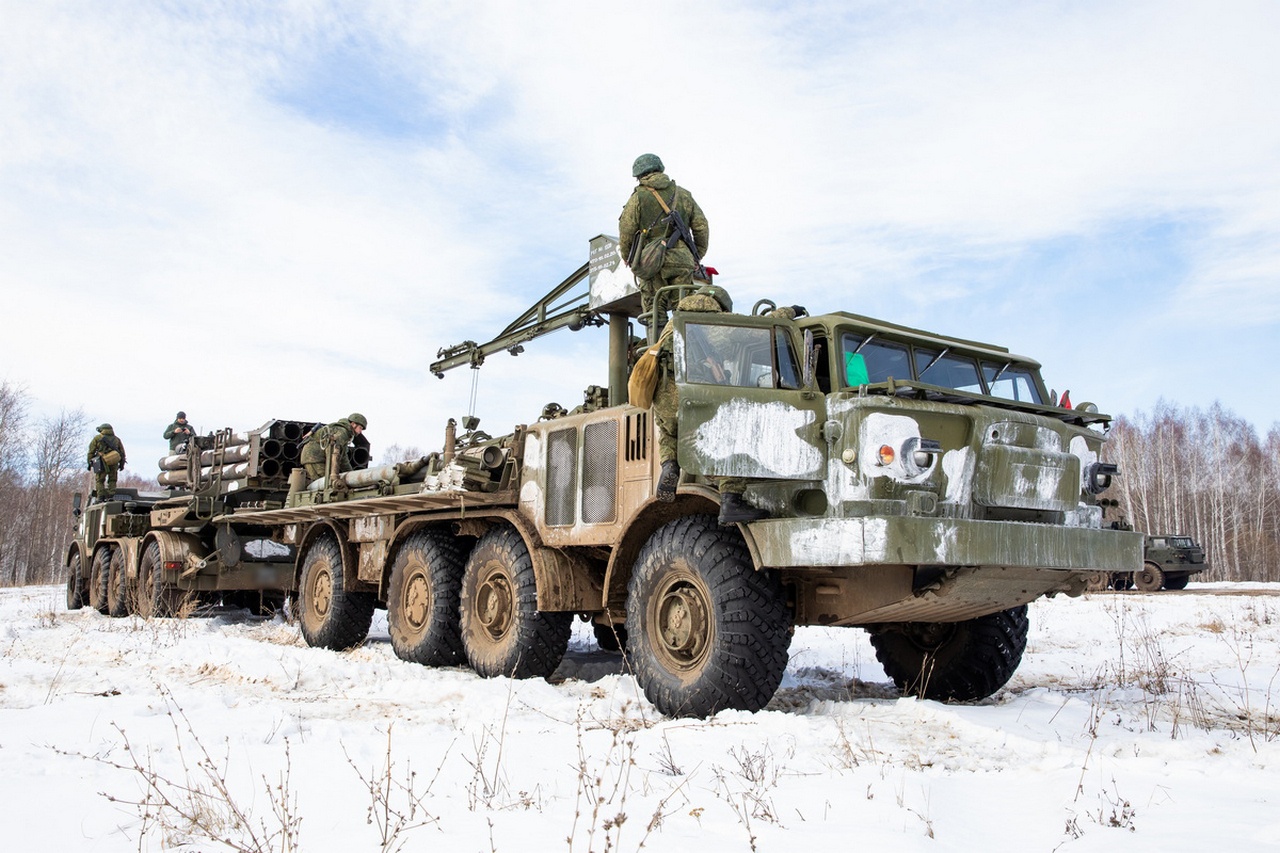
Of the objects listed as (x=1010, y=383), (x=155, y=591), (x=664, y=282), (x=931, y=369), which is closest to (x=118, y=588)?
(x=155, y=591)

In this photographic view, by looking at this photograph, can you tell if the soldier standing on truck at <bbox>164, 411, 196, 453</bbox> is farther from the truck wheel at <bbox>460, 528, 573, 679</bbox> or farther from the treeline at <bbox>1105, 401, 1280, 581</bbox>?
the treeline at <bbox>1105, 401, 1280, 581</bbox>

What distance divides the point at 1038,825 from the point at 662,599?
9.94 feet

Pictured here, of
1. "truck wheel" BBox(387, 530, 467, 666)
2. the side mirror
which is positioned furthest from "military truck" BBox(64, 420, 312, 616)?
the side mirror

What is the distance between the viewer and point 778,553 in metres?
5.51

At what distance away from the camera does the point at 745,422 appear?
568cm

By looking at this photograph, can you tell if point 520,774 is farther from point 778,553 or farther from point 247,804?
point 778,553

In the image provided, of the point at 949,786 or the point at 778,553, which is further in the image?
the point at 778,553

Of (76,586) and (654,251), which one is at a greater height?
(654,251)

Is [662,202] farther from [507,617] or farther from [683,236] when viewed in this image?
[507,617]

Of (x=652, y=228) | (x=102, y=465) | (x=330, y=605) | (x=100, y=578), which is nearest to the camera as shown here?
(x=652, y=228)

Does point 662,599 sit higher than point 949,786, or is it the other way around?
point 662,599

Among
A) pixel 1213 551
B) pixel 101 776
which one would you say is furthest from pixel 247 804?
pixel 1213 551

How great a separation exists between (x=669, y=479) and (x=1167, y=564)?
62.9 feet

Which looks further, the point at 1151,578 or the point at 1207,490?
the point at 1207,490
